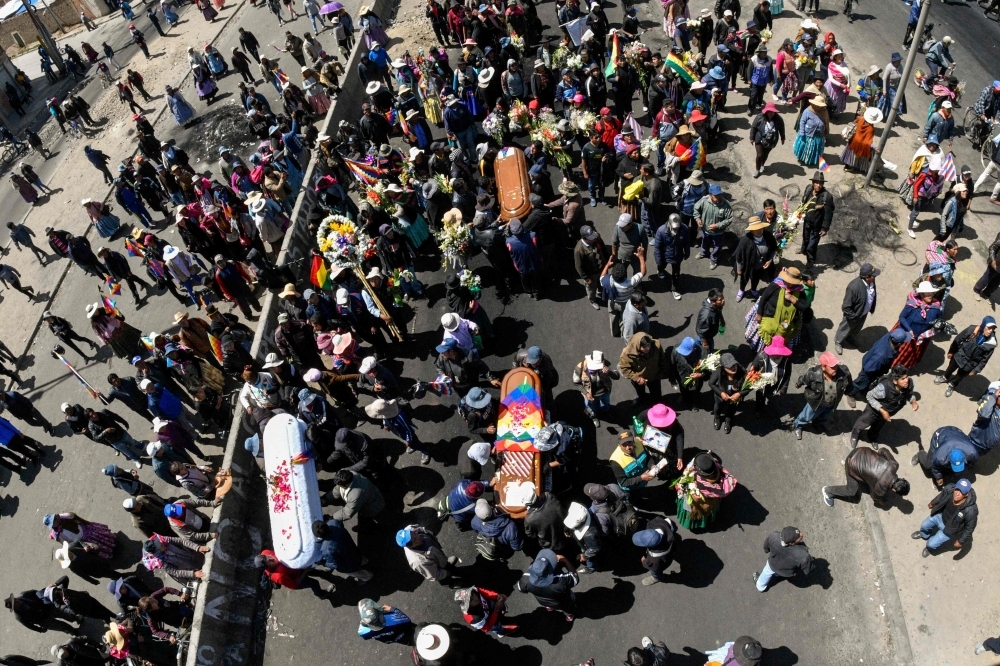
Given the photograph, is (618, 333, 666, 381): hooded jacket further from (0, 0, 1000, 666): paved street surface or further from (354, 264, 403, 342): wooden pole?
(354, 264, 403, 342): wooden pole

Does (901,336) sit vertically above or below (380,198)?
below

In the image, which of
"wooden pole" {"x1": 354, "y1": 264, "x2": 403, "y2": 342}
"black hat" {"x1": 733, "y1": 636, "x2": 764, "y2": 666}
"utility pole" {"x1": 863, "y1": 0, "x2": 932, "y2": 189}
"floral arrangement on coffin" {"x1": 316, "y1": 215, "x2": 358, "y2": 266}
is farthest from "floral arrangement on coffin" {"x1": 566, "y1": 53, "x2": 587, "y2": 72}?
"black hat" {"x1": 733, "y1": 636, "x2": 764, "y2": 666}

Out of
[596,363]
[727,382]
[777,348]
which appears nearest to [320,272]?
[596,363]

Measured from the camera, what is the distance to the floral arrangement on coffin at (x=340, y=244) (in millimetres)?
12656

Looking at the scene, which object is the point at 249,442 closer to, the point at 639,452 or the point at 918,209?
the point at 639,452

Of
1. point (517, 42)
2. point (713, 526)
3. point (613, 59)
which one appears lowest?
point (713, 526)

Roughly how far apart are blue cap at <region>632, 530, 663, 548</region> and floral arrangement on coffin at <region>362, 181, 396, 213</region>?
870 centimetres

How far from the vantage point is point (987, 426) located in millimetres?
8891

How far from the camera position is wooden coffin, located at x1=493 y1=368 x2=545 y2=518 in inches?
360

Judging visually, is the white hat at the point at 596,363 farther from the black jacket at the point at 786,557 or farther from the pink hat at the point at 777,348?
the black jacket at the point at 786,557

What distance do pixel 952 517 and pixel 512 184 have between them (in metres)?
9.36

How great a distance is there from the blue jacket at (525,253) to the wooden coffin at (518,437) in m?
2.75

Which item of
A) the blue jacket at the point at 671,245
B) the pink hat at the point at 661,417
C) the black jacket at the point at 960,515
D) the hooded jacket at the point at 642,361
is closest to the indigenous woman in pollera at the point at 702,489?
the pink hat at the point at 661,417

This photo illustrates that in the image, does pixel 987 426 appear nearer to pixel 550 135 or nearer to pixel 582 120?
pixel 582 120
